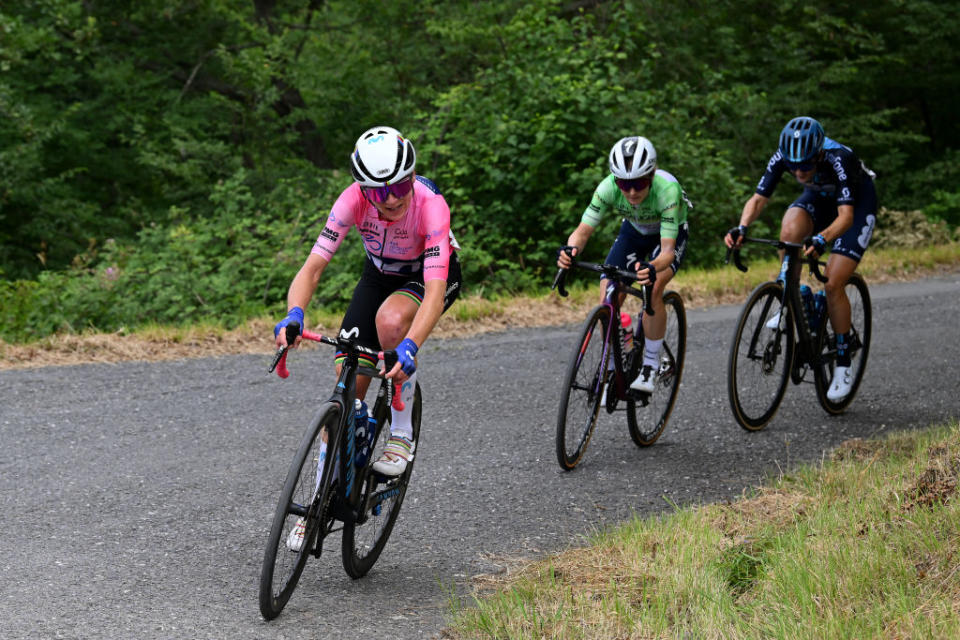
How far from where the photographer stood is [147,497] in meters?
5.82

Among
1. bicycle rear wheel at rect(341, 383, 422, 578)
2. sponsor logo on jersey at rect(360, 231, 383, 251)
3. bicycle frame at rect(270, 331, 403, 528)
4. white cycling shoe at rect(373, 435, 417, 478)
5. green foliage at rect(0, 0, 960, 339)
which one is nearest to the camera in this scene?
bicycle frame at rect(270, 331, 403, 528)

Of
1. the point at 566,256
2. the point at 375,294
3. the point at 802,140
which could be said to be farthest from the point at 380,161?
the point at 802,140

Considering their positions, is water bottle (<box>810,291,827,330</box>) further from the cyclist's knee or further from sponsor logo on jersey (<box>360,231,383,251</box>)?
sponsor logo on jersey (<box>360,231,383,251</box>)

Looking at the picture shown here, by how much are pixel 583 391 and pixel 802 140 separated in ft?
7.84

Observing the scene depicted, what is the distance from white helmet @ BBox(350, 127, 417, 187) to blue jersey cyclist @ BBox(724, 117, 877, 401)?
3232mm

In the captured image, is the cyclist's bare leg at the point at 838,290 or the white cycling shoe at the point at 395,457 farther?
the cyclist's bare leg at the point at 838,290

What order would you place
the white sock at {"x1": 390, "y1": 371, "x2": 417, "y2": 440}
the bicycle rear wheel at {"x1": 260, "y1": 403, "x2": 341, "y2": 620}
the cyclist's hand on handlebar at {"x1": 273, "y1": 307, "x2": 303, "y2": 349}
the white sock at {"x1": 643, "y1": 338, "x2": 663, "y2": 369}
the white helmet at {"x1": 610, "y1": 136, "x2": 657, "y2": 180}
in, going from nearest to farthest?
the bicycle rear wheel at {"x1": 260, "y1": 403, "x2": 341, "y2": 620} < the cyclist's hand on handlebar at {"x1": 273, "y1": 307, "x2": 303, "y2": 349} < the white sock at {"x1": 390, "y1": 371, "x2": 417, "y2": 440} < the white helmet at {"x1": 610, "y1": 136, "x2": 657, "y2": 180} < the white sock at {"x1": 643, "y1": 338, "x2": 663, "y2": 369}

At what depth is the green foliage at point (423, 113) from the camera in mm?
13906

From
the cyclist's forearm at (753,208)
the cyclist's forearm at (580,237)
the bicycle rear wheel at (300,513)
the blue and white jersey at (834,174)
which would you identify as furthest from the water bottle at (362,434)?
the blue and white jersey at (834,174)

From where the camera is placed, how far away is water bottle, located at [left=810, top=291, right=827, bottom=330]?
25.1ft

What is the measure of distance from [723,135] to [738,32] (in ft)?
10.8

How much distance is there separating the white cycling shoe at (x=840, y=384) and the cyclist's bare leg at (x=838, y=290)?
31cm

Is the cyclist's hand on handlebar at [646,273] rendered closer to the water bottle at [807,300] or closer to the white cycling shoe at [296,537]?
the water bottle at [807,300]

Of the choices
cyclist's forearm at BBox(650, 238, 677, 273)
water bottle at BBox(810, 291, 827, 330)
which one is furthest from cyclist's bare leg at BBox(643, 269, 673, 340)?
water bottle at BBox(810, 291, 827, 330)
